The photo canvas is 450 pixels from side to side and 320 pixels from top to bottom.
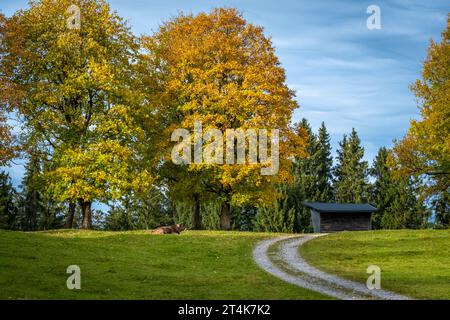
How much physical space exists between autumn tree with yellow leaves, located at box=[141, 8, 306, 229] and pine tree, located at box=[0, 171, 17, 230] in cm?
3755

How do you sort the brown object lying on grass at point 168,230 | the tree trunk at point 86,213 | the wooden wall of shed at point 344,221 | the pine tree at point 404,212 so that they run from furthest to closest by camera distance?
the pine tree at point 404,212, the wooden wall of shed at point 344,221, the tree trunk at point 86,213, the brown object lying on grass at point 168,230

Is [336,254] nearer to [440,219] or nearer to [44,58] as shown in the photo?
[44,58]

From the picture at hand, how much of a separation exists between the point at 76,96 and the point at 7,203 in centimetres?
4177

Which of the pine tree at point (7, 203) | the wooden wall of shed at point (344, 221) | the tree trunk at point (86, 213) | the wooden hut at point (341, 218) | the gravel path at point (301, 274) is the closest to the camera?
the gravel path at point (301, 274)

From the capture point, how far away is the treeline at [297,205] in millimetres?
76562

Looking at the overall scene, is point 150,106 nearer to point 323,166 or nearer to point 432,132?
point 432,132

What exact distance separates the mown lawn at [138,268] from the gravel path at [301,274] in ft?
2.64

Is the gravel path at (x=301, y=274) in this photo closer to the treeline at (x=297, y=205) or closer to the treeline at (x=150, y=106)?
the treeline at (x=150, y=106)

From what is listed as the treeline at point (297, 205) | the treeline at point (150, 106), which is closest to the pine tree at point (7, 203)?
the treeline at point (297, 205)

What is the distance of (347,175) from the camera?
315 ft

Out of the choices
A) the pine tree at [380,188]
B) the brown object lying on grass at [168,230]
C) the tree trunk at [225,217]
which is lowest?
the brown object lying on grass at [168,230]

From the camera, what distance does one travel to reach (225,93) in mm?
43219

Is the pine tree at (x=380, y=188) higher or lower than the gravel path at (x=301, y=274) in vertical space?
higher

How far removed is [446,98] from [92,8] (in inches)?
1262
